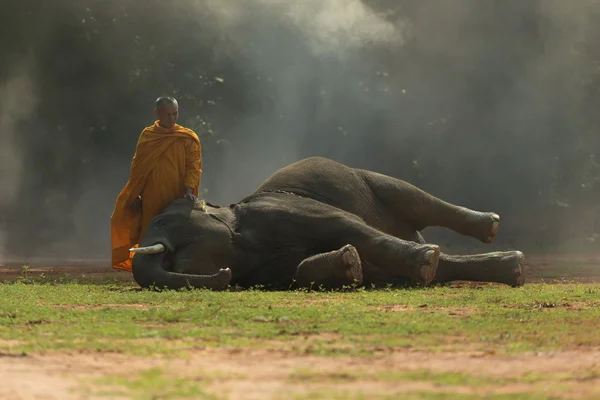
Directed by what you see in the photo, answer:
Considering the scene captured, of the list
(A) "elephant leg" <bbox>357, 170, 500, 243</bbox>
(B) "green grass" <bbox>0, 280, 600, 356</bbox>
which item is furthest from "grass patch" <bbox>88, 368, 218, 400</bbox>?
(A) "elephant leg" <bbox>357, 170, 500, 243</bbox>

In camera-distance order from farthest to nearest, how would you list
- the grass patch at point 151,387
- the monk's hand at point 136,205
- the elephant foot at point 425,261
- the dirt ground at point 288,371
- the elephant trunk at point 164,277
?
1. the monk's hand at point 136,205
2. the elephant foot at point 425,261
3. the elephant trunk at point 164,277
4. the dirt ground at point 288,371
5. the grass patch at point 151,387

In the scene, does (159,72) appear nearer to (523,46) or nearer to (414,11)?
(414,11)

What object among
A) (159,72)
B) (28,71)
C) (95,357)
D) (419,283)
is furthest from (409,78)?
(95,357)

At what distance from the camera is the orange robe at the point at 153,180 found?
35.1 feet

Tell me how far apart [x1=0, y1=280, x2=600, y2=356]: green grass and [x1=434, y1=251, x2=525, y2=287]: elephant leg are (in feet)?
1.40

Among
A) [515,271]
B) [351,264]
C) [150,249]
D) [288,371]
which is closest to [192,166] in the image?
[150,249]

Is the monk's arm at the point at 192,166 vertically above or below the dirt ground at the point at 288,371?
above


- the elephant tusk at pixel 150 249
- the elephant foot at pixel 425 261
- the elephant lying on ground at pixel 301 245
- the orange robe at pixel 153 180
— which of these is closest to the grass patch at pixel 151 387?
the elephant lying on ground at pixel 301 245

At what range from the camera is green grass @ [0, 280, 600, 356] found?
610 cm

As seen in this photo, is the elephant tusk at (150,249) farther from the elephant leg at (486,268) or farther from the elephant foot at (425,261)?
the elephant leg at (486,268)

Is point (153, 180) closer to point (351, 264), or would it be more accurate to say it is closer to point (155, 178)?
point (155, 178)

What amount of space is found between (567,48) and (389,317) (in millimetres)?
20576

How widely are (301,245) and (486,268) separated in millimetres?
1775

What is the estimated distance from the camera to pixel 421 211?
11484 millimetres
